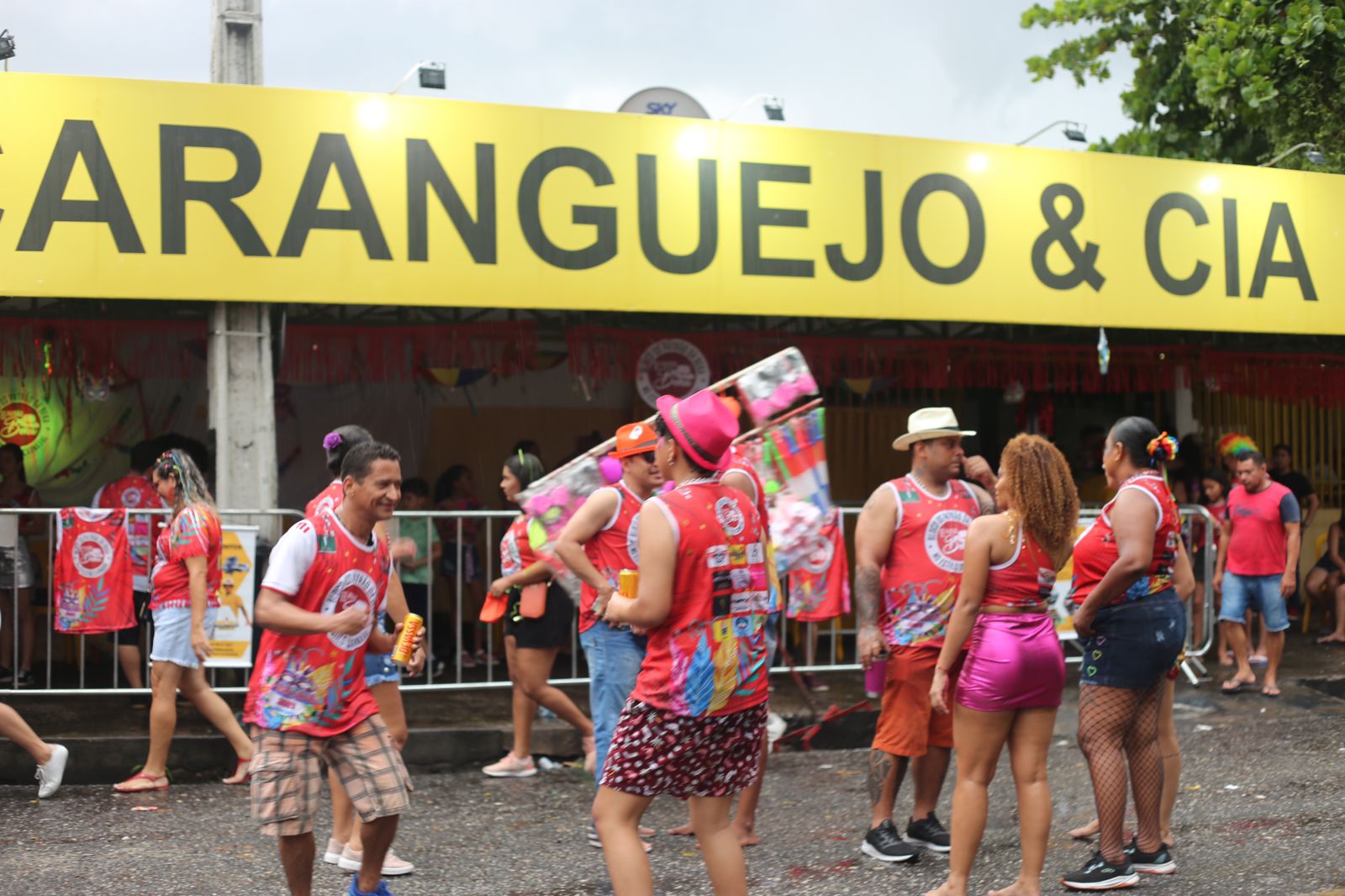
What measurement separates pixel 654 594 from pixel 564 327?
7.61 m

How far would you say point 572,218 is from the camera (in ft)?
31.2

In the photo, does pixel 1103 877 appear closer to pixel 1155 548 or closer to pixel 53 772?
pixel 1155 548

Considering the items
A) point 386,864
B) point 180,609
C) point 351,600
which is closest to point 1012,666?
point 351,600

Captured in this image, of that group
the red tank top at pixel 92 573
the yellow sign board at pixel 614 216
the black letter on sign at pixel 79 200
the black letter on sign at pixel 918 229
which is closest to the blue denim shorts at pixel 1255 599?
the yellow sign board at pixel 614 216

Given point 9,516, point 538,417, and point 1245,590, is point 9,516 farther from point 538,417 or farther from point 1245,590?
point 1245,590

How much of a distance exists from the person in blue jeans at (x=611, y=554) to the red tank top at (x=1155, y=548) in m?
1.82

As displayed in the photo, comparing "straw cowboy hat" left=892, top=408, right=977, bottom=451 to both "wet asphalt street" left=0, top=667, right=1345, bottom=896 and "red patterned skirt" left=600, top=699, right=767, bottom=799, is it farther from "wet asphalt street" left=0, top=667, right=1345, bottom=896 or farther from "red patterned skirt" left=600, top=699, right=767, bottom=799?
"red patterned skirt" left=600, top=699, right=767, bottom=799

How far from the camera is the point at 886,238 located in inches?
405

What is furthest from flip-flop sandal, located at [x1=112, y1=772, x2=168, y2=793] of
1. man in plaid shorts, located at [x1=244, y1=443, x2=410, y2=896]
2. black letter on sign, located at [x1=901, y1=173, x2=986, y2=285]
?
black letter on sign, located at [x1=901, y1=173, x2=986, y2=285]

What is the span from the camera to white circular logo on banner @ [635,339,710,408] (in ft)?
38.7

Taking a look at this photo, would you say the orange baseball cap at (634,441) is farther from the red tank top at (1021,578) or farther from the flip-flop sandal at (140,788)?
the flip-flop sandal at (140,788)

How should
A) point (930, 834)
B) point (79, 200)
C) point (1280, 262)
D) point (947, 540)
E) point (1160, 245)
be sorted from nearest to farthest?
point (947, 540) < point (930, 834) < point (79, 200) < point (1160, 245) < point (1280, 262)

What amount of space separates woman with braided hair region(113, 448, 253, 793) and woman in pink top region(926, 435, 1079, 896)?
→ 4096 millimetres

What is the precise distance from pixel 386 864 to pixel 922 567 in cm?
265
